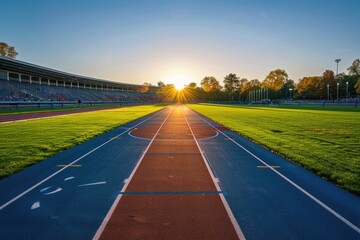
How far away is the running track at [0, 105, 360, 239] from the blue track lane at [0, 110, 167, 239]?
0.06ft

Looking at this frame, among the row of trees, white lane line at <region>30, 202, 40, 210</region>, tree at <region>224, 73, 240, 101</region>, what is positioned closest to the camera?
Answer: white lane line at <region>30, 202, 40, 210</region>

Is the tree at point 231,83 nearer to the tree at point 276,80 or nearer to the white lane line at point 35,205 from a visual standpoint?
the tree at point 276,80

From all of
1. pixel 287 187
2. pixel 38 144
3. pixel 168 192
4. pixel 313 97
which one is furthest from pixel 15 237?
pixel 313 97

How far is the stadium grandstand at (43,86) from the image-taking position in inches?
1730

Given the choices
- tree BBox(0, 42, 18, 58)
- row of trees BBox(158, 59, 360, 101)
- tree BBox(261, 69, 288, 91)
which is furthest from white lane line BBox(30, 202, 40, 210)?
tree BBox(261, 69, 288, 91)

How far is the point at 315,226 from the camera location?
3.92m

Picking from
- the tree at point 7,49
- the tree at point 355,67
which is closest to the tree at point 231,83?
the tree at point 355,67

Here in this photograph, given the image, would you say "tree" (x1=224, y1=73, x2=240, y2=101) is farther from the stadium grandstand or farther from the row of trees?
the stadium grandstand

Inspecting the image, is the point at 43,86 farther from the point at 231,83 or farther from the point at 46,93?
the point at 231,83

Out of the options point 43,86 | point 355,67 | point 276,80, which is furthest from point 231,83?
point 43,86

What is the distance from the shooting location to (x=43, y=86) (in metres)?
57.0

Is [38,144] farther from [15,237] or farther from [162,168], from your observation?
Answer: [15,237]

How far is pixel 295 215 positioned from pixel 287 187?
1.48m

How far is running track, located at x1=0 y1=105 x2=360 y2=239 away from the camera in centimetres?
377
